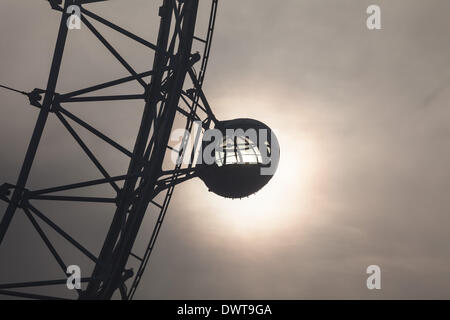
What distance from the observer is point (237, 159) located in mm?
19609

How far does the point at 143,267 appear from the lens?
15.7 m

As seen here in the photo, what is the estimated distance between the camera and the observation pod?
1959 centimetres

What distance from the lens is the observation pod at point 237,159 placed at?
19.6 meters

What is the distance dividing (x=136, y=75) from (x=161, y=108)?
135cm

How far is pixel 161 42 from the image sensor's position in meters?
18.2

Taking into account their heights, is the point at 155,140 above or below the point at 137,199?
above
